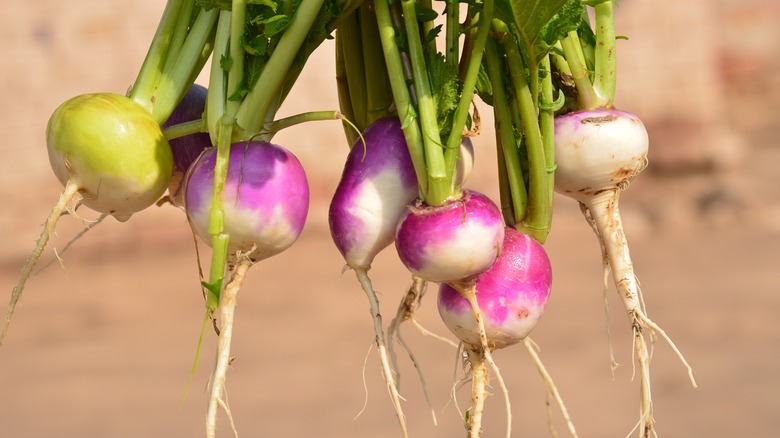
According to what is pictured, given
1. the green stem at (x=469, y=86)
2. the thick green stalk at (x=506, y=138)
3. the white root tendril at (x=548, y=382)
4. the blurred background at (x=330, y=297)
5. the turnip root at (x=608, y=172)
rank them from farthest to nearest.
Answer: the blurred background at (x=330, y=297)
the white root tendril at (x=548, y=382)
the turnip root at (x=608, y=172)
the thick green stalk at (x=506, y=138)
the green stem at (x=469, y=86)

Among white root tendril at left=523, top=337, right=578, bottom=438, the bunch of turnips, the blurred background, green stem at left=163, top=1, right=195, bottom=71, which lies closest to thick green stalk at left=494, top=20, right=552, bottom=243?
the bunch of turnips

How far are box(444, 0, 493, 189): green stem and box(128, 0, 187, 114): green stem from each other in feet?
1.49

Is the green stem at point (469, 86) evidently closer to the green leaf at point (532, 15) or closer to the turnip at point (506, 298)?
the green leaf at point (532, 15)

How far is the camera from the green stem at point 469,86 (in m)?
1.22

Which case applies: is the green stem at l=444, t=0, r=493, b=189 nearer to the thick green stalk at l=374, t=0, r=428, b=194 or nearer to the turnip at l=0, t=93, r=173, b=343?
the thick green stalk at l=374, t=0, r=428, b=194

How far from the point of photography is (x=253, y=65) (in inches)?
51.0

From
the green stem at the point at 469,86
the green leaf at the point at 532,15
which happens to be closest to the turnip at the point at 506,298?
the green stem at the point at 469,86

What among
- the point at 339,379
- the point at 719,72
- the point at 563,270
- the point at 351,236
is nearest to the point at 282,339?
the point at 339,379

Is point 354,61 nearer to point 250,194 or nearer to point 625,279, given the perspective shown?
point 250,194

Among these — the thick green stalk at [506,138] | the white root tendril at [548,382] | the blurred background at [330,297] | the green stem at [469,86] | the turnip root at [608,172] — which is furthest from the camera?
the blurred background at [330,297]

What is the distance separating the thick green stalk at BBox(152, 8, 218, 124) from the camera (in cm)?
137

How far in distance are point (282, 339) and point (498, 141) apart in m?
4.61

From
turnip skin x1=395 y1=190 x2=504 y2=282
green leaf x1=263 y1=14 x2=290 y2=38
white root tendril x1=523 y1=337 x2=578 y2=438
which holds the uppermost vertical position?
green leaf x1=263 y1=14 x2=290 y2=38

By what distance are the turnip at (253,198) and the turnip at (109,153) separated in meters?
0.06
